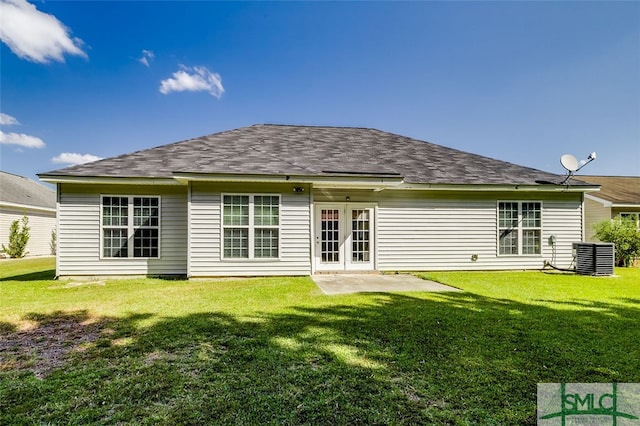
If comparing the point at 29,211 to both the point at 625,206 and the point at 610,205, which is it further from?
the point at 625,206

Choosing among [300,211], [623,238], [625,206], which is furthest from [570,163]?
[300,211]

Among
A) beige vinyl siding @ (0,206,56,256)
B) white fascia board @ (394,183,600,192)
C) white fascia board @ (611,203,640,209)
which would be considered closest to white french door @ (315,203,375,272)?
white fascia board @ (394,183,600,192)

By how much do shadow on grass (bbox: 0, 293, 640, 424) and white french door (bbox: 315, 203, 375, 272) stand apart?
4.51 metres

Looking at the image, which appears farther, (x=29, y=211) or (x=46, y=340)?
(x=29, y=211)

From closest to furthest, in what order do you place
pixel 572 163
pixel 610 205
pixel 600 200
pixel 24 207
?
pixel 572 163
pixel 610 205
pixel 600 200
pixel 24 207

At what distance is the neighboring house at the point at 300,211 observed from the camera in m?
8.22

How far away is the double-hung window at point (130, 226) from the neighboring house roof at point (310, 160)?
0.83 m

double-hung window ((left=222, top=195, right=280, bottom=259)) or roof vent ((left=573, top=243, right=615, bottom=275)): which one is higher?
double-hung window ((left=222, top=195, right=280, bottom=259))

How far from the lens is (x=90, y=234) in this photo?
848 centimetres

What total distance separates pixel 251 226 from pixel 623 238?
13.1 metres

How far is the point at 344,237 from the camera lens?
9422mm

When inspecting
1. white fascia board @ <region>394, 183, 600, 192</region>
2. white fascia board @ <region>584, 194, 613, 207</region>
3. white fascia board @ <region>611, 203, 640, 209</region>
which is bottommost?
white fascia board @ <region>611, 203, 640, 209</region>

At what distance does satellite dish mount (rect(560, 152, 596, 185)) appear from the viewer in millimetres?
10023

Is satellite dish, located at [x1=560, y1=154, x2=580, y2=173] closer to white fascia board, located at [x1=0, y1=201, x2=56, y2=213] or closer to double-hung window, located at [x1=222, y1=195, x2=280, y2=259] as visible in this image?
double-hung window, located at [x1=222, y1=195, x2=280, y2=259]
